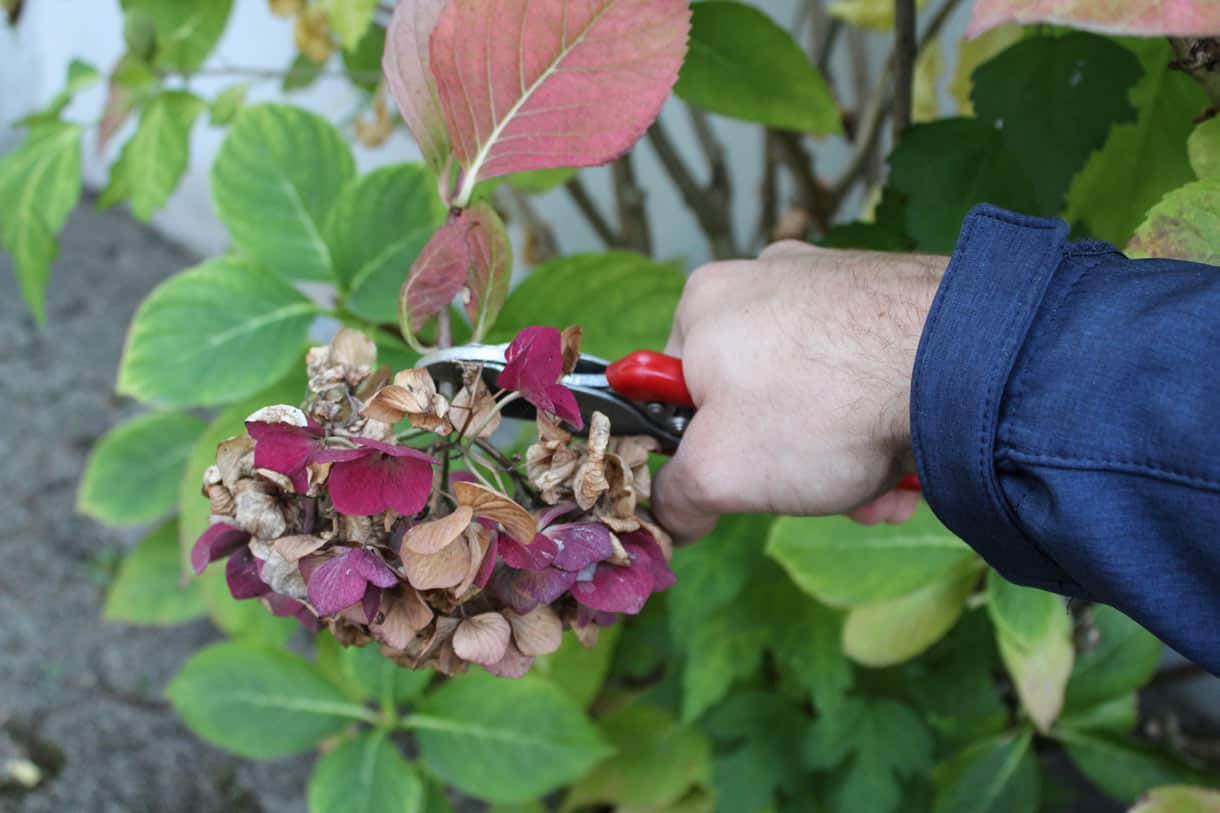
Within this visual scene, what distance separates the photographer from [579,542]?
40cm

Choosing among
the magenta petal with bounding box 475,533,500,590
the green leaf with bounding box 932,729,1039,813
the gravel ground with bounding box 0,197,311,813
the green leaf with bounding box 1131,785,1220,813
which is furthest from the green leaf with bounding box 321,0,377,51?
the gravel ground with bounding box 0,197,311,813

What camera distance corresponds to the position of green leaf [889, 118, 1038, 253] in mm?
582

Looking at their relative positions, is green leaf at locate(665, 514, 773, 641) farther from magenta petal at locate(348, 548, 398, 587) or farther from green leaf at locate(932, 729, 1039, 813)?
magenta petal at locate(348, 548, 398, 587)

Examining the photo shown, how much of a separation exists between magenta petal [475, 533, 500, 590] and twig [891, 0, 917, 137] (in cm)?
40

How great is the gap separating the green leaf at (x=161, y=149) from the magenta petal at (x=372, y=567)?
0.45m

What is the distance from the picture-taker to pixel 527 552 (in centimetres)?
38

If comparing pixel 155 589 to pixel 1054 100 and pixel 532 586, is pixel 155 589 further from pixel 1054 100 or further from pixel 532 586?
pixel 1054 100

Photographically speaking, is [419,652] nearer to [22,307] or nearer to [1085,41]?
[1085,41]

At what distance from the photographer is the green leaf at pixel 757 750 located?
986 millimetres

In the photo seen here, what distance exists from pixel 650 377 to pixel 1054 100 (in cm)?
27

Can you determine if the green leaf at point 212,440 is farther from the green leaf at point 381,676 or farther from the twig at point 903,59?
the twig at point 903,59

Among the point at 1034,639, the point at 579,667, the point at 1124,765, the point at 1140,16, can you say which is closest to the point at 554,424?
the point at 1140,16

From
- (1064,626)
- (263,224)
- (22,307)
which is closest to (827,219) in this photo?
(1064,626)

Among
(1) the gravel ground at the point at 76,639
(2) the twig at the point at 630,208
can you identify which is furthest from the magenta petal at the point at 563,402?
(1) the gravel ground at the point at 76,639
